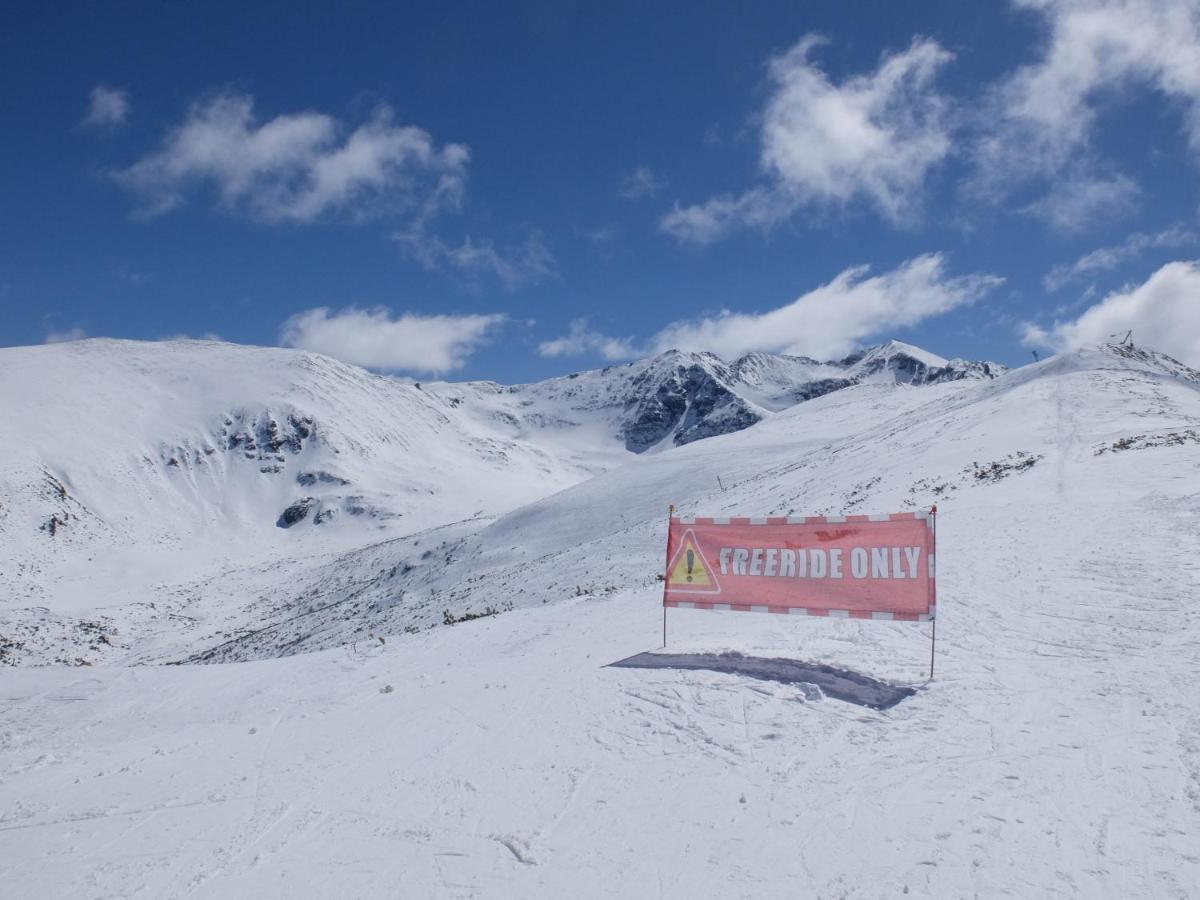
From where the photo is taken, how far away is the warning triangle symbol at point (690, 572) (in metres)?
10.7

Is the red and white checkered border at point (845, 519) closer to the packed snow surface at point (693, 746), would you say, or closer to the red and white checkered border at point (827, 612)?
the red and white checkered border at point (827, 612)

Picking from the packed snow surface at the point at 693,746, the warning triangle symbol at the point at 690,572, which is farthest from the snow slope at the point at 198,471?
the warning triangle symbol at the point at 690,572

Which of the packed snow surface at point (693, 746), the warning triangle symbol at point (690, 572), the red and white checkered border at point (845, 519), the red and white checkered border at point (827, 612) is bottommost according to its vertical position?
the packed snow surface at point (693, 746)

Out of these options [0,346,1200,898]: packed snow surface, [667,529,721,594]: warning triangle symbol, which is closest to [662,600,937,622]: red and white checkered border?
[667,529,721,594]: warning triangle symbol

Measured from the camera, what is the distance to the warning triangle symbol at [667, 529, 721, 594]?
35.0ft

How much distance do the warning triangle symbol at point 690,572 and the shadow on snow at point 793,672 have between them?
1256mm

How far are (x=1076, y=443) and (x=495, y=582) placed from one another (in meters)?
23.6

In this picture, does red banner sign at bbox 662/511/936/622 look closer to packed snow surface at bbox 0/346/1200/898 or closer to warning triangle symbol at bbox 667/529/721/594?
warning triangle symbol at bbox 667/529/721/594

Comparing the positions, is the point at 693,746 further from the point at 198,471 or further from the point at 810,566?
the point at 198,471

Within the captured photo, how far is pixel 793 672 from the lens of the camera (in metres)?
8.66

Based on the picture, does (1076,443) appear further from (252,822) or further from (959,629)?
(252,822)

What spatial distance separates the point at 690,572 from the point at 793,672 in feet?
8.74

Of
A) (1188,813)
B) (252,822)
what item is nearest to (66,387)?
(252,822)

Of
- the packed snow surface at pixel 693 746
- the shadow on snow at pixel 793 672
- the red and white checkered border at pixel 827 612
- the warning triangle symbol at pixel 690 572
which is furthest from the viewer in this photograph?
the warning triangle symbol at pixel 690 572
